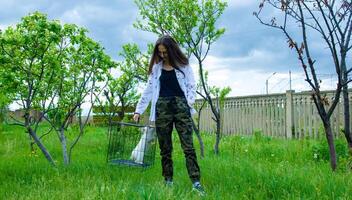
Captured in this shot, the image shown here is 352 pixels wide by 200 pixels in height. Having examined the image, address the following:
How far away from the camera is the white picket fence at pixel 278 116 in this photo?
13570mm

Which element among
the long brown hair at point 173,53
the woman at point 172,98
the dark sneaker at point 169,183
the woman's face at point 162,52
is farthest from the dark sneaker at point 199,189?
the woman's face at point 162,52

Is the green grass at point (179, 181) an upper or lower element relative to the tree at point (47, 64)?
lower

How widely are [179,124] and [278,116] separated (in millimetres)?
10195

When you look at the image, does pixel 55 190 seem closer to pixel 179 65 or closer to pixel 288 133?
pixel 179 65

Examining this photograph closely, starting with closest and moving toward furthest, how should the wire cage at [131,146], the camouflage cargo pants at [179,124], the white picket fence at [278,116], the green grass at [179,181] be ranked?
1. the green grass at [179,181]
2. the camouflage cargo pants at [179,124]
3. the wire cage at [131,146]
4. the white picket fence at [278,116]

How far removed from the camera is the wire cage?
24.5 ft

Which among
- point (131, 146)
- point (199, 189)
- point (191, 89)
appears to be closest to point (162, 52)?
point (191, 89)

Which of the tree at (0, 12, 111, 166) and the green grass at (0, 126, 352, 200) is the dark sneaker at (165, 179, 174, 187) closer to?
the green grass at (0, 126, 352, 200)

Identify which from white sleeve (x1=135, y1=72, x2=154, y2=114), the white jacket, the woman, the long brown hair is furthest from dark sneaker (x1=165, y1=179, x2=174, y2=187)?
the long brown hair

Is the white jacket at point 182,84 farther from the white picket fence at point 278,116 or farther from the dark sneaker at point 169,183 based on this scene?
the white picket fence at point 278,116

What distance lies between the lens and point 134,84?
12.4 metres

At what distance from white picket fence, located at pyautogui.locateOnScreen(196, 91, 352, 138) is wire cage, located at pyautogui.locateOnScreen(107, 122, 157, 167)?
5.78 metres

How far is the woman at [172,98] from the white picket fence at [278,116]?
24.7 feet

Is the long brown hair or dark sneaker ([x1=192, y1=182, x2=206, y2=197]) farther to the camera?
the long brown hair
